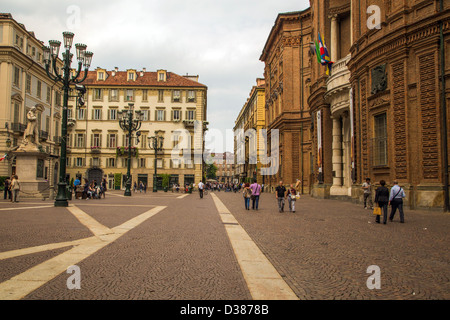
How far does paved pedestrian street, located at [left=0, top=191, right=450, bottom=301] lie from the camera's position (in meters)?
4.43

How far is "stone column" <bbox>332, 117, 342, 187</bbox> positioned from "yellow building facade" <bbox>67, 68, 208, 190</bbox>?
36570 mm

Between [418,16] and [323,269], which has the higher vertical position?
[418,16]

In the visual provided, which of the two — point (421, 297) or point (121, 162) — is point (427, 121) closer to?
point (421, 297)

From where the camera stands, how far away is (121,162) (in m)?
63.4

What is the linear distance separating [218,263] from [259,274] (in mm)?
920

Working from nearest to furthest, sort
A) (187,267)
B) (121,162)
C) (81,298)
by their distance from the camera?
(81,298), (187,267), (121,162)

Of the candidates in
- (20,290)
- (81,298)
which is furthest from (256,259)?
(20,290)

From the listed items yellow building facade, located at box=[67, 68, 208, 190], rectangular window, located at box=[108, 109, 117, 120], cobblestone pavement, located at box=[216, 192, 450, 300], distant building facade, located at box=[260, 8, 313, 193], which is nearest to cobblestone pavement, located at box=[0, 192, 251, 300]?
cobblestone pavement, located at box=[216, 192, 450, 300]

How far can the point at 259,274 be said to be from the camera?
209 inches

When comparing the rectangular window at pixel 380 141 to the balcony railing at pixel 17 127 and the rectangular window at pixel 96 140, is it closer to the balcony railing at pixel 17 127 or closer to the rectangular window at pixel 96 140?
the balcony railing at pixel 17 127

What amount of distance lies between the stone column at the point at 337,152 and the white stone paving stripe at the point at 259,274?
69.3 feet

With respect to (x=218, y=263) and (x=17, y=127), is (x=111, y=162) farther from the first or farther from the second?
(x=218, y=263)

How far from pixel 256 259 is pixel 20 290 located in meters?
3.48

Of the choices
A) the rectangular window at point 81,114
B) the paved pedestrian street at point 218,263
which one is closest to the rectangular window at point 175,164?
the rectangular window at point 81,114
